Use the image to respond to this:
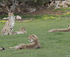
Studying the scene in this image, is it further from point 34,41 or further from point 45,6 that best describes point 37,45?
Answer: point 45,6

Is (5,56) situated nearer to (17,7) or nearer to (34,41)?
(34,41)

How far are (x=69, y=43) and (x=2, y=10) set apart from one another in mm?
32229

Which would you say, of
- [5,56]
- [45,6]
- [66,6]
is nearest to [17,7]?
[45,6]

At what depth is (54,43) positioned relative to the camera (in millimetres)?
13031

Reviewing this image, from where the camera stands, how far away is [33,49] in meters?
11.4

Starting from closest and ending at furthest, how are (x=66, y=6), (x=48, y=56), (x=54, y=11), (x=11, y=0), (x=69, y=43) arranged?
(x=48, y=56)
(x=69, y=43)
(x=11, y=0)
(x=54, y=11)
(x=66, y=6)

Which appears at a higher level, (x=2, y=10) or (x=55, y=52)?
(x=55, y=52)

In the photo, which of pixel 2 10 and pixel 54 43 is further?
pixel 2 10

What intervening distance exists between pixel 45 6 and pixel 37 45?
121 feet

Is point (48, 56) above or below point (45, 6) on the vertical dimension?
above

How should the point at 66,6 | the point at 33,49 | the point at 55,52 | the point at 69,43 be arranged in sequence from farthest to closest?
1. the point at 66,6
2. the point at 69,43
3. the point at 33,49
4. the point at 55,52

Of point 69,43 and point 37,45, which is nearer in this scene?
point 37,45

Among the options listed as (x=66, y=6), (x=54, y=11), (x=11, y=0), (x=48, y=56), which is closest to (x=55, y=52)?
(x=48, y=56)

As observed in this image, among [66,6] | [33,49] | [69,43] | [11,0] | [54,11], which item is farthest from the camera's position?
[66,6]
